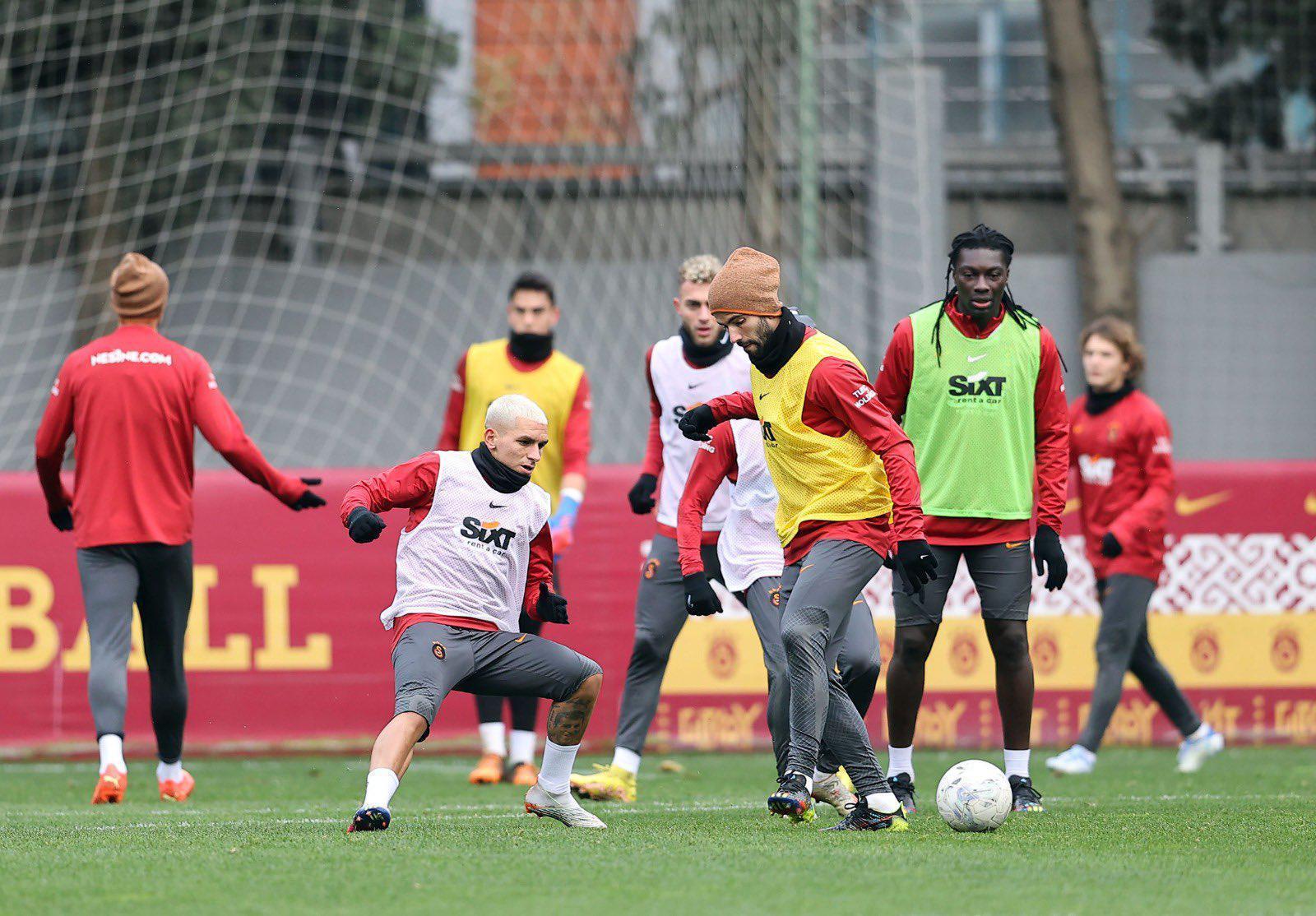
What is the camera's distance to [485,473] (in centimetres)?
582

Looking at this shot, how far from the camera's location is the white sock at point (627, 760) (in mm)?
7074

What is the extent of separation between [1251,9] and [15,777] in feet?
37.5

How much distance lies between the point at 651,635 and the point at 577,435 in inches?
51.6

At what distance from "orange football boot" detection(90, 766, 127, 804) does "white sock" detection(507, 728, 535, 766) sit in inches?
70.8

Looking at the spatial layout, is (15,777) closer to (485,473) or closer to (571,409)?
(571,409)

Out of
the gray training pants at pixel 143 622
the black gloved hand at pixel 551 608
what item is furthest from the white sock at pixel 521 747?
the black gloved hand at pixel 551 608

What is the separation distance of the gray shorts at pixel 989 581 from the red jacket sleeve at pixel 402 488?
5.70 feet

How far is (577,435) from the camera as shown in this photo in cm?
816

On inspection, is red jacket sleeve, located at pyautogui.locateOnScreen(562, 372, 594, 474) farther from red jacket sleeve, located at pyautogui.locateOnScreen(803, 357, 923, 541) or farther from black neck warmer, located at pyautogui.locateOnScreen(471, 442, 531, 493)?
red jacket sleeve, located at pyautogui.locateOnScreen(803, 357, 923, 541)

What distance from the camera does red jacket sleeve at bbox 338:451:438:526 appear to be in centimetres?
→ 562

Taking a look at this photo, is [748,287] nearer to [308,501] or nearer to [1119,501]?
[308,501]

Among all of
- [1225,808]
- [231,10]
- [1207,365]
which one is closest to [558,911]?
[1225,808]

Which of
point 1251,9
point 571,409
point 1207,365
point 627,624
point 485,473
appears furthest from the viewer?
point 1251,9

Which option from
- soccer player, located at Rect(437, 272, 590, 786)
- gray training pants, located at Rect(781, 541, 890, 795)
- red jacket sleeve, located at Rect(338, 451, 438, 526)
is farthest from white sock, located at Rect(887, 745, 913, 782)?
soccer player, located at Rect(437, 272, 590, 786)
